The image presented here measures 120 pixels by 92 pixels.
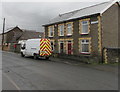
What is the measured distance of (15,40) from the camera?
49.5 metres

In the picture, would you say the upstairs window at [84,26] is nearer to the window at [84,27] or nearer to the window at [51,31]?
the window at [84,27]

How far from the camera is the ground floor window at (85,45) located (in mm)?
17562

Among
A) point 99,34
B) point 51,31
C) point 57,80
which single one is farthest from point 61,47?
point 57,80

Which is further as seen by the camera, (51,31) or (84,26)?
(51,31)

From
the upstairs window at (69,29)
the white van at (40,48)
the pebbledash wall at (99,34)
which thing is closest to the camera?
the pebbledash wall at (99,34)

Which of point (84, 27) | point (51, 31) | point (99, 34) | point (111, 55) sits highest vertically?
point (51, 31)

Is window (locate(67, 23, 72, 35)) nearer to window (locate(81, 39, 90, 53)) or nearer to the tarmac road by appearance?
window (locate(81, 39, 90, 53))

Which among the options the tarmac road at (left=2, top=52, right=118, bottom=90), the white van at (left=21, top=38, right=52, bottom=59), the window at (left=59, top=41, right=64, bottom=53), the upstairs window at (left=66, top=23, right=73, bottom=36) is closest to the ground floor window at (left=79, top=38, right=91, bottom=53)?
the upstairs window at (left=66, top=23, right=73, bottom=36)

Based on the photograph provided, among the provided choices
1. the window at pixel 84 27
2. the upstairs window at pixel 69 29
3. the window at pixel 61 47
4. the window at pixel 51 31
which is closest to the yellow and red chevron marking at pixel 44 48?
the window at pixel 61 47

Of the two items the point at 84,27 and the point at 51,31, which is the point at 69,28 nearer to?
the point at 84,27

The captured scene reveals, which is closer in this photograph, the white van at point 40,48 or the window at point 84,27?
the white van at point 40,48

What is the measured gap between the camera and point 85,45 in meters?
18.0

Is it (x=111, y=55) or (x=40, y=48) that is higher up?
(x=40, y=48)

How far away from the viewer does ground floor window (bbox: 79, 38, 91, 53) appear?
57.6 ft
